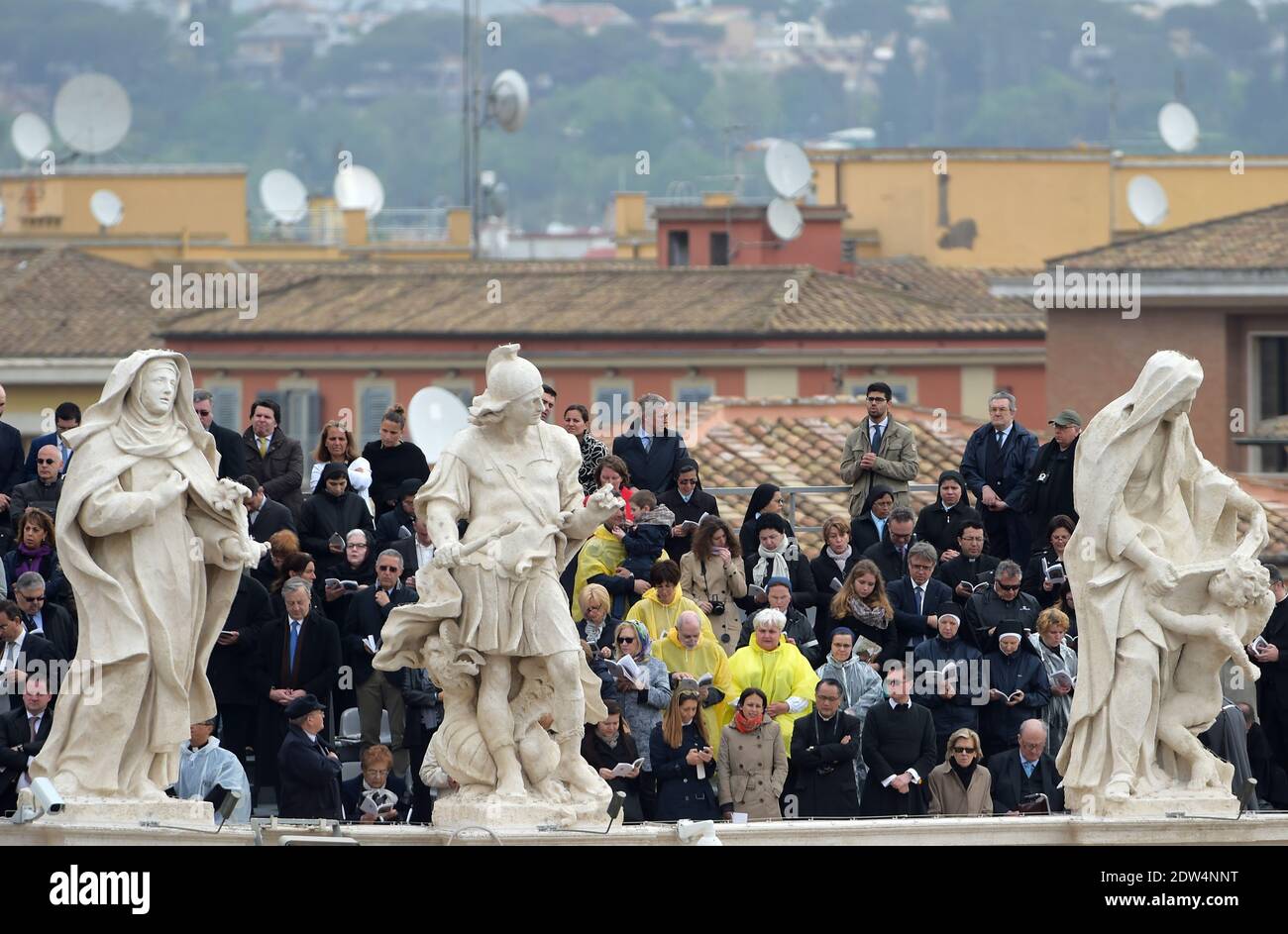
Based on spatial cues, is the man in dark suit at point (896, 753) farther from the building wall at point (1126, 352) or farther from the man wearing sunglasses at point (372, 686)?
the building wall at point (1126, 352)

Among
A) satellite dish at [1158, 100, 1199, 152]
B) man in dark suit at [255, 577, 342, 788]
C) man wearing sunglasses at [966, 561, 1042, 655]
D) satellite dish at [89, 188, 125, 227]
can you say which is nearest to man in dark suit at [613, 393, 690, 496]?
man wearing sunglasses at [966, 561, 1042, 655]

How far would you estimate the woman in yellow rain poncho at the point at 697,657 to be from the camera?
67.2 ft

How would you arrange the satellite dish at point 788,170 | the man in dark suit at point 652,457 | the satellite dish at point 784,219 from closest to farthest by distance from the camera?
the man in dark suit at point 652,457
the satellite dish at point 788,170
the satellite dish at point 784,219

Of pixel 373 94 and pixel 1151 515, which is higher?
pixel 373 94

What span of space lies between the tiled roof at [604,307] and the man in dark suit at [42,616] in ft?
120

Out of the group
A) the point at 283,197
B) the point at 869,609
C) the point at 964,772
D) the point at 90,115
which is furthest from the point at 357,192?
the point at 964,772

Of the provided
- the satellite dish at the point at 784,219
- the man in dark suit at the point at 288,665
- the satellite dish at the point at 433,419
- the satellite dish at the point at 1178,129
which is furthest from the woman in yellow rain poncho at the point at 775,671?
the satellite dish at the point at 1178,129

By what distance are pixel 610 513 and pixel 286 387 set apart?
4381cm

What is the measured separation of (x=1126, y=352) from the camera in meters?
47.2

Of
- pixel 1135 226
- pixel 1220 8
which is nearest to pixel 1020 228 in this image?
pixel 1135 226

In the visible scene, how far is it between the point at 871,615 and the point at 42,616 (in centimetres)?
518
